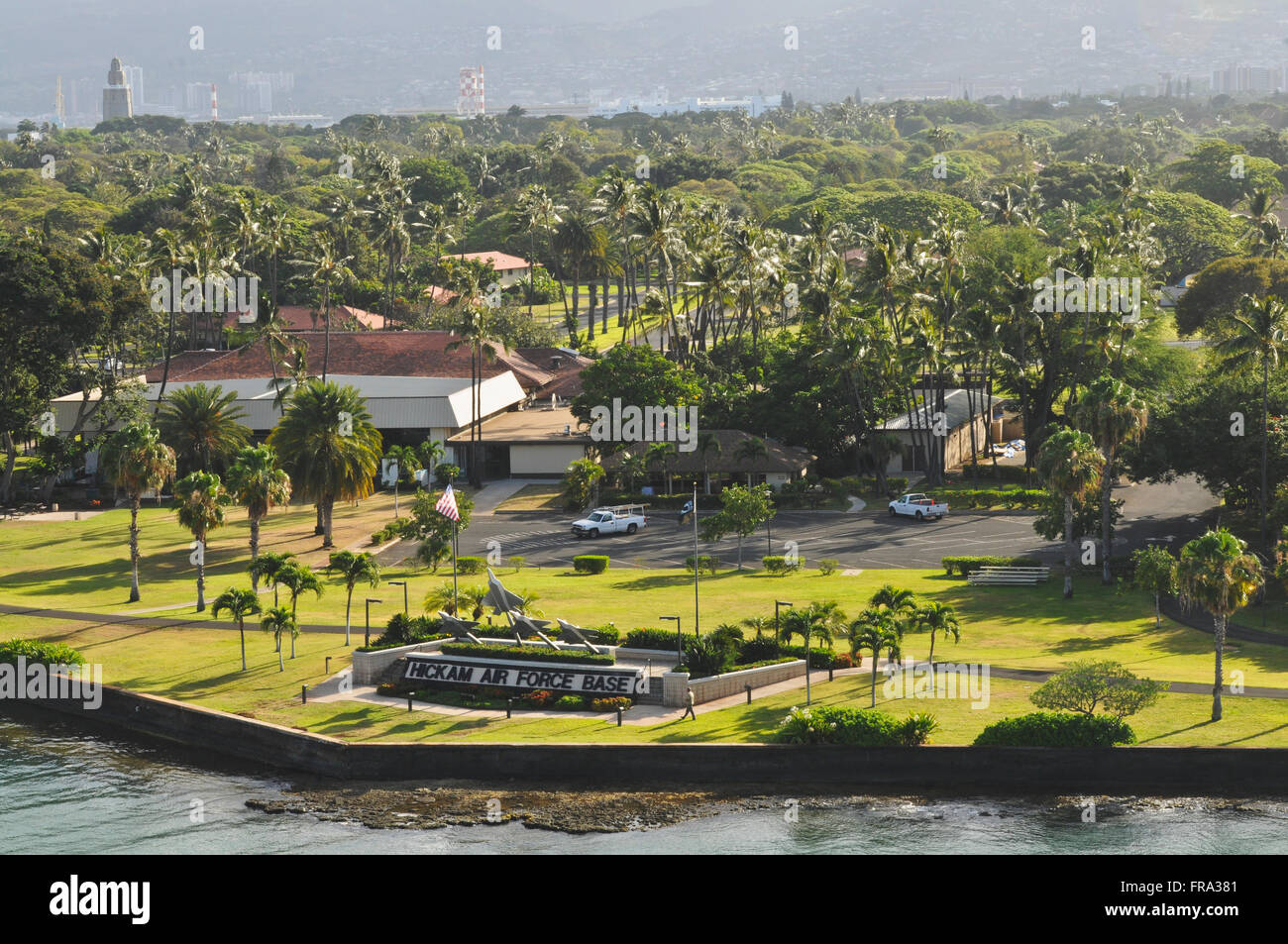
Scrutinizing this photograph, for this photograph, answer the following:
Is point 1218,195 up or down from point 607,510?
up

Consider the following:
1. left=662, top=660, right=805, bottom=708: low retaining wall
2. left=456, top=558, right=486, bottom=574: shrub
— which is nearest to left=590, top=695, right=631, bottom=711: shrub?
left=662, top=660, right=805, bottom=708: low retaining wall

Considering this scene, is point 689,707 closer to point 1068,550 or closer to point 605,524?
point 1068,550

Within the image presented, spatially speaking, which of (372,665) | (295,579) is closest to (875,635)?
(372,665)

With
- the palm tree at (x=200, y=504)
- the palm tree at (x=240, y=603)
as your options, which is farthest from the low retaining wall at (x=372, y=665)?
the palm tree at (x=200, y=504)
